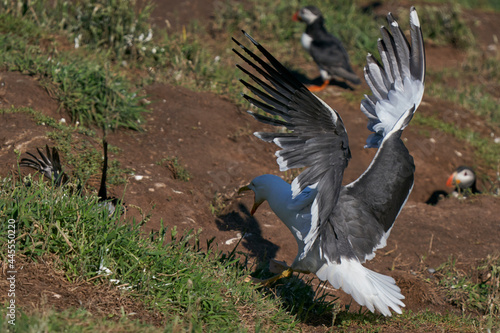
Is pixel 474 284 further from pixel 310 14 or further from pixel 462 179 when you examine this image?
pixel 310 14

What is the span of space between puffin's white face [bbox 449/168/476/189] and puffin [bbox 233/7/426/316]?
8.91ft

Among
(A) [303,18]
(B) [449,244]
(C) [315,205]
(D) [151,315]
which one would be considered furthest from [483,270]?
(A) [303,18]

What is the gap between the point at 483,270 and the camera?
195 inches

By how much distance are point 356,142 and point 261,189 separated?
114 inches

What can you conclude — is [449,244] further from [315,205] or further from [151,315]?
[151,315]

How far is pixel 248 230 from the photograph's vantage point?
16.0 feet

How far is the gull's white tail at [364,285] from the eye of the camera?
11.5ft

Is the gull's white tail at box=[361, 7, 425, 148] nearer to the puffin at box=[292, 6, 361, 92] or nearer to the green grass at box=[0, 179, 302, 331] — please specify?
the green grass at box=[0, 179, 302, 331]

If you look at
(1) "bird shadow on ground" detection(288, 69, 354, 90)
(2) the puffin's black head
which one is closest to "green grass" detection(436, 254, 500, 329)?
(1) "bird shadow on ground" detection(288, 69, 354, 90)

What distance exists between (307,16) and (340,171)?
236 inches

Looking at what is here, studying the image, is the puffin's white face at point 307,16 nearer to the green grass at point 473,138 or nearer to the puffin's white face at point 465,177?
the green grass at point 473,138

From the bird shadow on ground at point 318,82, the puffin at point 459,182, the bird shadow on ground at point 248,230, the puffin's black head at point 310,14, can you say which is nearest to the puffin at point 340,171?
the bird shadow on ground at point 248,230

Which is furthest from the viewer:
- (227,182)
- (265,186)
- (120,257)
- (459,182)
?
(459,182)

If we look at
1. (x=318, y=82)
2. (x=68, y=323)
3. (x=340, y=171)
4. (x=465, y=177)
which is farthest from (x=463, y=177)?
(x=68, y=323)
